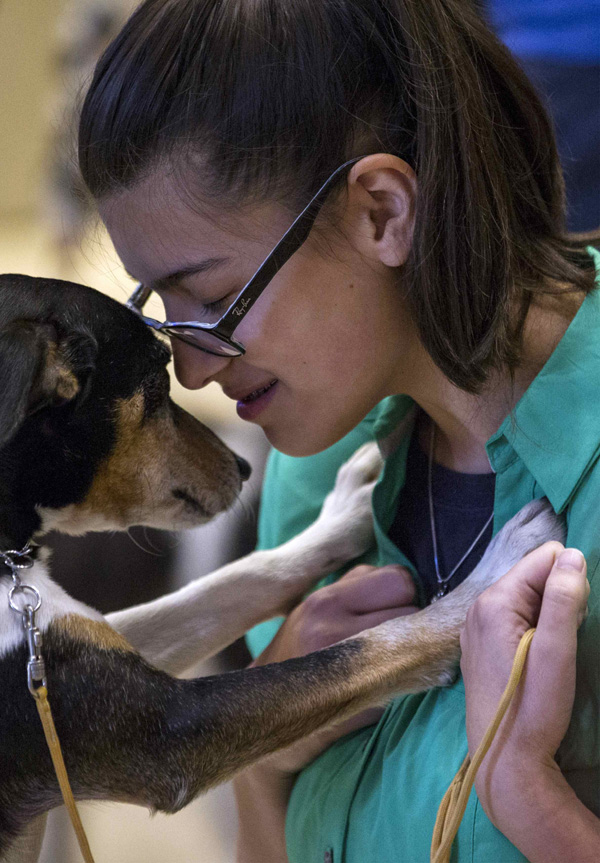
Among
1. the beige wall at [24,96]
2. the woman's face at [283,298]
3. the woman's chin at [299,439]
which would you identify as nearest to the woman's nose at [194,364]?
the woman's face at [283,298]

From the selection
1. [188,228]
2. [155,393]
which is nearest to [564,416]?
[188,228]

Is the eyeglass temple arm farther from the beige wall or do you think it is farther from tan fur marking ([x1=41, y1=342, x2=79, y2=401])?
the beige wall

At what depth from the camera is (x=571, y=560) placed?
0.81 meters

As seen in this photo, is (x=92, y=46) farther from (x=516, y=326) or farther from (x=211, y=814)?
(x=211, y=814)

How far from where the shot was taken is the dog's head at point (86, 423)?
3.79 ft

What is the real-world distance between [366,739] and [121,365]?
25.7 inches

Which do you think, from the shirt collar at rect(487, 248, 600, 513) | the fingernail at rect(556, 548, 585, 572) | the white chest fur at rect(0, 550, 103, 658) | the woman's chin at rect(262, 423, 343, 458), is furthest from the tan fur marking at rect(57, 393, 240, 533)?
the fingernail at rect(556, 548, 585, 572)

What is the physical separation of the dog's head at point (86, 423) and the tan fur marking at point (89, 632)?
14 cm

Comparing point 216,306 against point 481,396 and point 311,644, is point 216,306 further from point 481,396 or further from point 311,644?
point 311,644

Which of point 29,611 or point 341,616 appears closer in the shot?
point 29,611

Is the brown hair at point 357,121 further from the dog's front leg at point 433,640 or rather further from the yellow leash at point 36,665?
the yellow leash at point 36,665

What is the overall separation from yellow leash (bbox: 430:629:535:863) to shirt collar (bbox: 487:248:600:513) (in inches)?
8.9

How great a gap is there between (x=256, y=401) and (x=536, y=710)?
575 millimetres

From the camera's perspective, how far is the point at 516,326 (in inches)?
41.3
